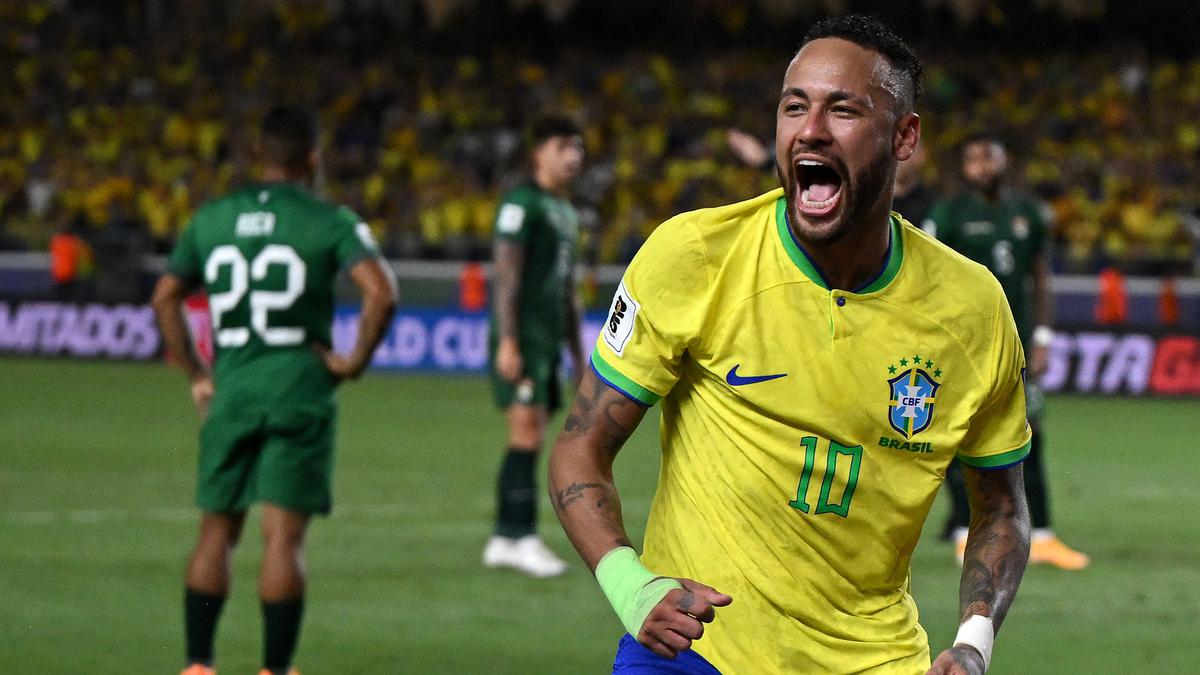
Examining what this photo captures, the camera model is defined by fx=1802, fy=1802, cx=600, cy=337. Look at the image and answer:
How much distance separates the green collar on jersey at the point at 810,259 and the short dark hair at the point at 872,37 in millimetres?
301

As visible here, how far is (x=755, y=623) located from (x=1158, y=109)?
24712 millimetres

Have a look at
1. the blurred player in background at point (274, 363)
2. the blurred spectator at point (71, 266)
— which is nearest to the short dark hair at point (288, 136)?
the blurred player in background at point (274, 363)

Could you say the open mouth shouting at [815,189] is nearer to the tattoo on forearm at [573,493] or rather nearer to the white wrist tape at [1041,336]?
the tattoo on forearm at [573,493]

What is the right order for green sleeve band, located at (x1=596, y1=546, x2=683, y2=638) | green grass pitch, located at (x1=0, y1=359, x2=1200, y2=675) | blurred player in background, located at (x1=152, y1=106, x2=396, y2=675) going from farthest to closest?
green grass pitch, located at (x1=0, y1=359, x2=1200, y2=675) → blurred player in background, located at (x1=152, y1=106, x2=396, y2=675) → green sleeve band, located at (x1=596, y1=546, x2=683, y2=638)

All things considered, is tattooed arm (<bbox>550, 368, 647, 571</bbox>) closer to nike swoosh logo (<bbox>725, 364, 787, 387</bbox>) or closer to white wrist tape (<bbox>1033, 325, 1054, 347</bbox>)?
nike swoosh logo (<bbox>725, 364, 787, 387</bbox>)

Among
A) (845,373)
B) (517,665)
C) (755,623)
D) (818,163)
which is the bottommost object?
(517,665)

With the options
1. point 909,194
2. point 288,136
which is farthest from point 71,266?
point 288,136

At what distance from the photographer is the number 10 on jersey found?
11.4 ft

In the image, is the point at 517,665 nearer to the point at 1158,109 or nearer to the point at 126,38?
the point at 1158,109

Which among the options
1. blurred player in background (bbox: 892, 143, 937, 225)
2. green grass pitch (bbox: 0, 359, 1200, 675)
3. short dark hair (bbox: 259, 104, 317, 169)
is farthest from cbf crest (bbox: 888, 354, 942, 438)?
blurred player in background (bbox: 892, 143, 937, 225)

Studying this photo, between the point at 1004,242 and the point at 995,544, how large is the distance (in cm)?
633

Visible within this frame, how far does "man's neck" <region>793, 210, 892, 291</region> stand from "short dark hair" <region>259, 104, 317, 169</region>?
133 inches

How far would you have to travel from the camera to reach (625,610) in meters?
3.18

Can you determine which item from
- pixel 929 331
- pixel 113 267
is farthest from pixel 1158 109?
pixel 929 331
